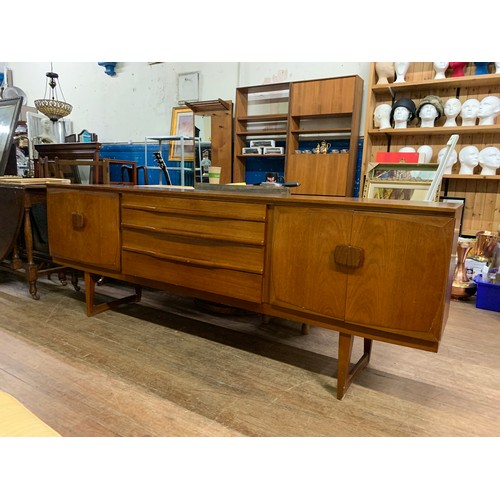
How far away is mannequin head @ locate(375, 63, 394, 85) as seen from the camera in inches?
145

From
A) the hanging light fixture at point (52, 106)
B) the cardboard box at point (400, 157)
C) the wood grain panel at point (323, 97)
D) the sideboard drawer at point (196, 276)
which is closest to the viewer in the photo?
the sideboard drawer at point (196, 276)

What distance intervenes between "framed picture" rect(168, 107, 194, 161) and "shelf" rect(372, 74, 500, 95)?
264cm

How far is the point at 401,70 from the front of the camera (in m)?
3.67

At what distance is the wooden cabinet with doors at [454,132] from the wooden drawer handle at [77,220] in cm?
271

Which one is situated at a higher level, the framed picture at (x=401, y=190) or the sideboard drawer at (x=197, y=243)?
the framed picture at (x=401, y=190)

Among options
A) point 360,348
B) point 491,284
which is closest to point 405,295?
point 360,348

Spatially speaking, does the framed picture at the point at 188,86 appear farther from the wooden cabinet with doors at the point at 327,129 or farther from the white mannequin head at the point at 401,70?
the white mannequin head at the point at 401,70

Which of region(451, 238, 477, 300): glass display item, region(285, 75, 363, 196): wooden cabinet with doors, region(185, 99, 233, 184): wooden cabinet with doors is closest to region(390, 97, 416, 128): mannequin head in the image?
region(285, 75, 363, 196): wooden cabinet with doors

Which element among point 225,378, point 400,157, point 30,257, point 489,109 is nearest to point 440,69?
point 489,109

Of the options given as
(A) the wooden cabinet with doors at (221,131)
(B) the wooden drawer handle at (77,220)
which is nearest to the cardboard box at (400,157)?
(A) the wooden cabinet with doors at (221,131)

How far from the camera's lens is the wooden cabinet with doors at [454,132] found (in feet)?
11.5

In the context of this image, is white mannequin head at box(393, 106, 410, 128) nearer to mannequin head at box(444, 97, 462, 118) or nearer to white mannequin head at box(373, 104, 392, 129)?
white mannequin head at box(373, 104, 392, 129)

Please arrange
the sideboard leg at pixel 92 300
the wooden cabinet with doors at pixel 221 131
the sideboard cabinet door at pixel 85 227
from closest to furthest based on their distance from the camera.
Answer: the sideboard cabinet door at pixel 85 227
the sideboard leg at pixel 92 300
the wooden cabinet with doors at pixel 221 131

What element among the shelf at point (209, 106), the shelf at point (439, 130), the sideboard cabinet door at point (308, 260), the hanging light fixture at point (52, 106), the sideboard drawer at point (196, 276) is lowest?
the sideboard drawer at point (196, 276)
